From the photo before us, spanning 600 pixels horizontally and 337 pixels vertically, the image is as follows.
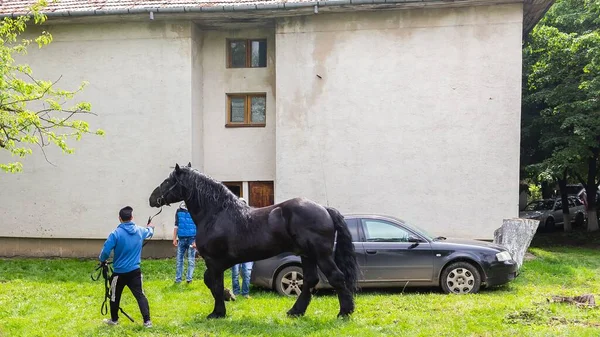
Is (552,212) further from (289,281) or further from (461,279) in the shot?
(289,281)

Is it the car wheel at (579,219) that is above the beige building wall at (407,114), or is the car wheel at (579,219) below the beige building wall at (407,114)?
below

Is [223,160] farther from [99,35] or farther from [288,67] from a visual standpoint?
[99,35]

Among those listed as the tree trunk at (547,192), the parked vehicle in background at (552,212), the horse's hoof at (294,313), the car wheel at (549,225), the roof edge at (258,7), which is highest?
the roof edge at (258,7)

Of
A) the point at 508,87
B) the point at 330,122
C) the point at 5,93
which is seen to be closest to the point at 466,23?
the point at 508,87

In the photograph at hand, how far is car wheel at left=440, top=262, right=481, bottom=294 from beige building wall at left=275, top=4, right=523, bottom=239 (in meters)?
4.26

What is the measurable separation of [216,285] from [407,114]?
325 inches

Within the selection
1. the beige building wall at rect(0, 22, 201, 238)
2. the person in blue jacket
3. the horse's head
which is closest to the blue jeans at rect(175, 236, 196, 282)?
the person in blue jacket

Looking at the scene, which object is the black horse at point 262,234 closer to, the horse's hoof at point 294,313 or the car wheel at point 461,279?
the horse's hoof at point 294,313

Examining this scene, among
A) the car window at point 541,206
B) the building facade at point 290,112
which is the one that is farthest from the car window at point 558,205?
the building facade at point 290,112

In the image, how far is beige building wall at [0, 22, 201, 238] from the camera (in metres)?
15.5

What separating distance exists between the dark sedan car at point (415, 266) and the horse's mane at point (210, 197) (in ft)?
8.13

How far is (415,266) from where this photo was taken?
33.9ft

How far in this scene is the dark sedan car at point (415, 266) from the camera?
1031cm

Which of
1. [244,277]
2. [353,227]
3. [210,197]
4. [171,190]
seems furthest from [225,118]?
[210,197]
